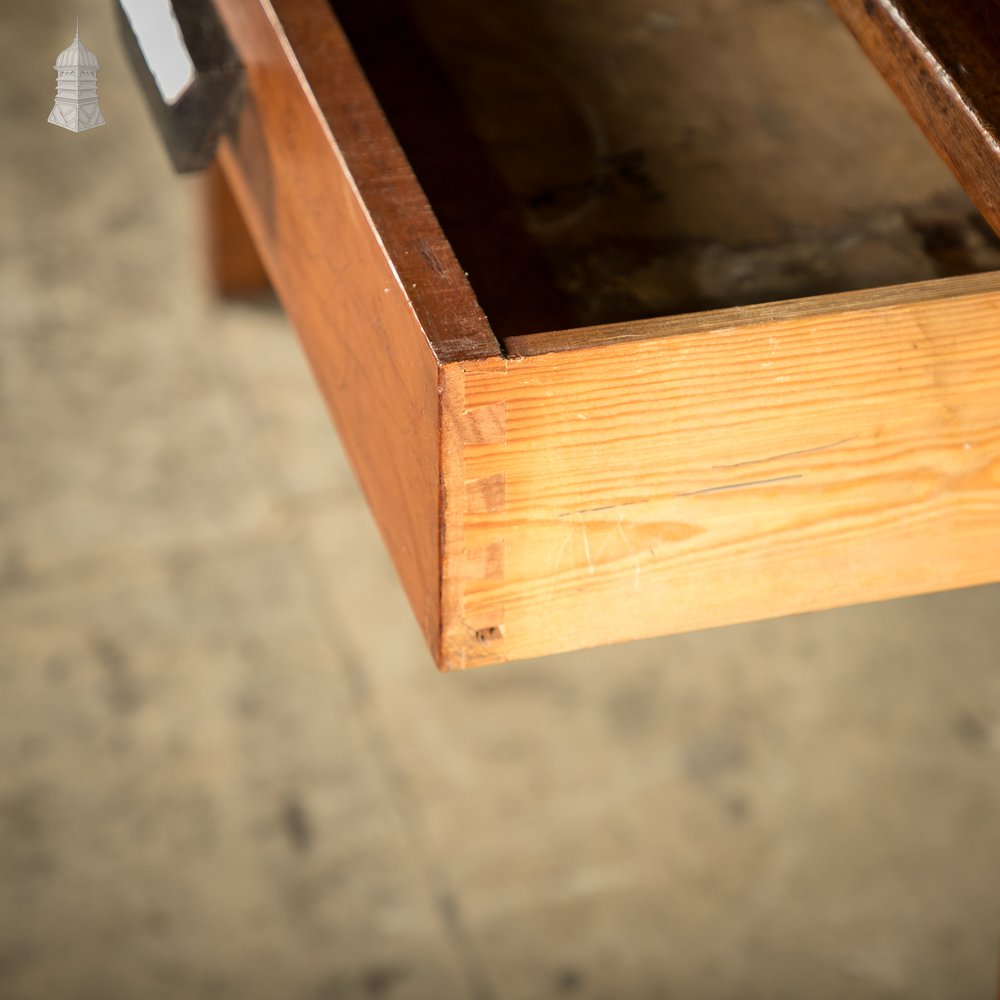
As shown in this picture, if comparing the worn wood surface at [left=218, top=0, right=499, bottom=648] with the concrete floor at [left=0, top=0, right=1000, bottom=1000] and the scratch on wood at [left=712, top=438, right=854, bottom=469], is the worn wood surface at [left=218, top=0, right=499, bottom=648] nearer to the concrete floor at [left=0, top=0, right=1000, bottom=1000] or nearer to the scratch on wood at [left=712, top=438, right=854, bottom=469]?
the scratch on wood at [left=712, top=438, right=854, bottom=469]

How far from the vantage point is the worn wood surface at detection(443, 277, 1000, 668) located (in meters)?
0.69

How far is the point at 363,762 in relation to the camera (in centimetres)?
179

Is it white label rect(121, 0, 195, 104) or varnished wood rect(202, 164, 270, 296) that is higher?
white label rect(121, 0, 195, 104)

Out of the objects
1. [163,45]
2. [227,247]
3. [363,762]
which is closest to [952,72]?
[163,45]

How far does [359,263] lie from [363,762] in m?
1.14

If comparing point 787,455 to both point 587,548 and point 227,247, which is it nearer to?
point 587,548

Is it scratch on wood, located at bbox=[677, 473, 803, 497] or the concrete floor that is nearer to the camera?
scratch on wood, located at bbox=[677, 473, 803, 497]

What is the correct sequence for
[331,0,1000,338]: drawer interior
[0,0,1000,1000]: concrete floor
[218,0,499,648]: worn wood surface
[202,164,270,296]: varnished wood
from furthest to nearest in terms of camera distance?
[202,164,270,296]: varnished wood → [0,0,1000,1000]: concrete floor → [331,0,1000,338]: drawer interior → [218,0,499,648]: worn wood surface

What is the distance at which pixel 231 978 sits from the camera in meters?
1.58

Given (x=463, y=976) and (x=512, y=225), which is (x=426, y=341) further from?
(x=463, y=976)

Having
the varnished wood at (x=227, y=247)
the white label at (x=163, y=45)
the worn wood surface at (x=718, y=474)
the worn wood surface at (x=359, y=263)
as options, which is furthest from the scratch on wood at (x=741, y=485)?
the varnished wood at (x=227, y=247)

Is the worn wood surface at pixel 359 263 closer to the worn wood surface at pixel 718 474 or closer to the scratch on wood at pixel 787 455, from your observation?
the worn wood surface at pixel 718 474

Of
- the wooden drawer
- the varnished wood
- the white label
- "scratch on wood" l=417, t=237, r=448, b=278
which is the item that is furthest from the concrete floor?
"scratch on wood" l=417, t=237, r=448, b=278

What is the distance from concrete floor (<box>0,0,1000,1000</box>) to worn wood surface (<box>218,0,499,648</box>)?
0.94m
